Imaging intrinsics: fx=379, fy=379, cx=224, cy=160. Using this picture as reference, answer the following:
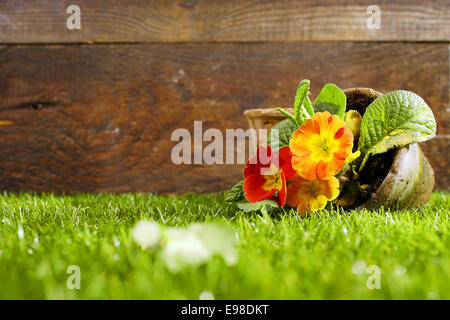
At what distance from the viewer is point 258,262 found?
43 cm

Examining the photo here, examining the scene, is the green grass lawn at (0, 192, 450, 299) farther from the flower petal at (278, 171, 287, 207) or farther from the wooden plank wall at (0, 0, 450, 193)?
the wooden plank wall at (0, 0, 450, 193)

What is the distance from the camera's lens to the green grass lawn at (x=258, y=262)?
0.37 metres

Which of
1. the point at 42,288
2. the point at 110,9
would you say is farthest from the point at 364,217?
the point at 110,9

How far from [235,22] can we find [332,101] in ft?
2.45

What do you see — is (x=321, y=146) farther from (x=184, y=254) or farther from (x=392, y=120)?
(x=184, y=254)

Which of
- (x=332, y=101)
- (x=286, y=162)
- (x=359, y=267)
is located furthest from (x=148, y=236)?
(x=332, y=101)

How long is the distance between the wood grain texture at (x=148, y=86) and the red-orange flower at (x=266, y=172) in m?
0.65

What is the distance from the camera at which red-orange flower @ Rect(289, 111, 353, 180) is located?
728mm

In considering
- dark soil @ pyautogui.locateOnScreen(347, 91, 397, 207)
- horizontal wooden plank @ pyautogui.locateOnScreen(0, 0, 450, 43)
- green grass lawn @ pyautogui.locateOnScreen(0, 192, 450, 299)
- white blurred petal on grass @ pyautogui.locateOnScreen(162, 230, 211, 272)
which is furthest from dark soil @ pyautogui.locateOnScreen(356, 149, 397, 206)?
horizontal wooden plank @ pyautogui.locateOnScreen(0, 0, 450, 43)

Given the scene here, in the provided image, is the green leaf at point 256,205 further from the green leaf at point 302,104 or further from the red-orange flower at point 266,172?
the green leaf at point 302,104

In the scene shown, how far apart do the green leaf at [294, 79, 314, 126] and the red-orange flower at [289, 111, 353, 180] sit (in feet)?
0.15

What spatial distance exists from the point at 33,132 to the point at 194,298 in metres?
1.29

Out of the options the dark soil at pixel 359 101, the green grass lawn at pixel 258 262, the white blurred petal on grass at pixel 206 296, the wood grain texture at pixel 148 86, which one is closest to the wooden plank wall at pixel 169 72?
the wood grain texture at pixel 148 86

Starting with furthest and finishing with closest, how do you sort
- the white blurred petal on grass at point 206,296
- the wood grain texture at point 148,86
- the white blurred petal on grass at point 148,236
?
the wood grain texture at point 148,86 < the white blurred petal on grass at point 148,236 < the white blurred petal on grass at point 206,296
